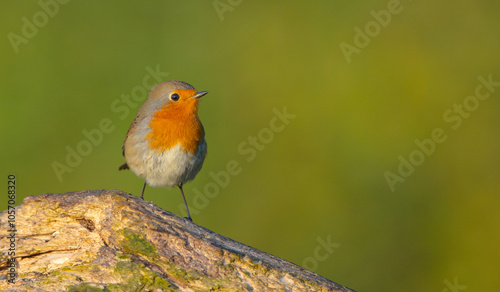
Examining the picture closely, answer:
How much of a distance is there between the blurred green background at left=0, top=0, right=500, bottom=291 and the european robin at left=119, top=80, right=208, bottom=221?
2.76m

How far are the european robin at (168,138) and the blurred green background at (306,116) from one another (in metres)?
2.76

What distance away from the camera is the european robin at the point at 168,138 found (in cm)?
762

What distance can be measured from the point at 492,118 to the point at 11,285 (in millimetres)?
9041

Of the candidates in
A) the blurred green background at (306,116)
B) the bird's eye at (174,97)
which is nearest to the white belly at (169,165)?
the bird's eye at (174,97)

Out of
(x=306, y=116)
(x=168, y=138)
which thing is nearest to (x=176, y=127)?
(x=168, y=138)

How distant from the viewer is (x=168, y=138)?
7613 millimetres

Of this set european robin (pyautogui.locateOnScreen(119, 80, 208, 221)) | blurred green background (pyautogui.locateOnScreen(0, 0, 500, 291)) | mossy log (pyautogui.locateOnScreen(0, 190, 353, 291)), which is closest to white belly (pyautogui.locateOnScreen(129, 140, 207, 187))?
european robin (pyautogui.locateOnScreen(119, 80, 208, 221))

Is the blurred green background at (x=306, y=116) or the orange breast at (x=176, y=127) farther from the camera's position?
the blurred green background at (x=306, y=116)

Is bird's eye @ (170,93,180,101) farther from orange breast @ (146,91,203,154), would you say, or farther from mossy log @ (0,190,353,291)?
mossy log @ (0,190,353,291)

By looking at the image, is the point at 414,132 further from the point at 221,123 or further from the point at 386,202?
the point at 221,123

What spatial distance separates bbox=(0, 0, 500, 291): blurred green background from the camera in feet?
36.6

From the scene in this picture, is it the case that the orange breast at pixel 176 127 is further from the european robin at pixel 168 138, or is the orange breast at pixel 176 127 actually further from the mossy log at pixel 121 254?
the mossy log at pixel 121 254

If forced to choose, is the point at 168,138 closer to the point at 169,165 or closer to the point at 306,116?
the point at 169,165

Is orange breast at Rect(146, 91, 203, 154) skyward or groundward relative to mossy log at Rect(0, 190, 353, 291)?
skyward
